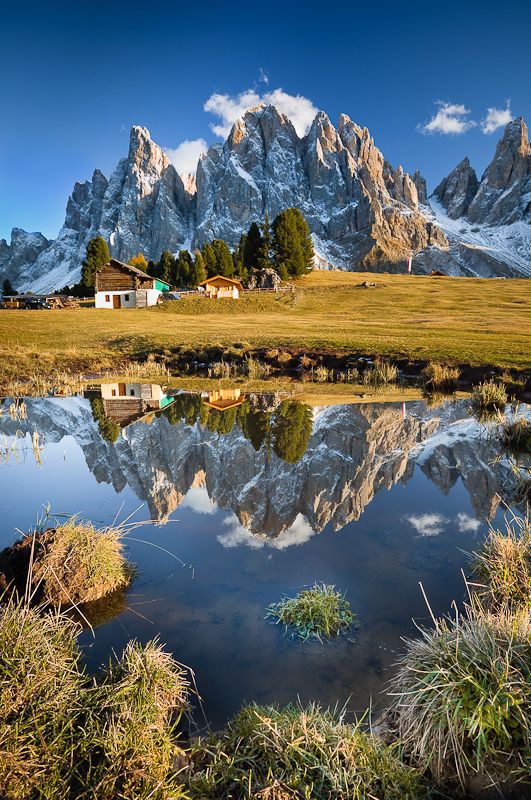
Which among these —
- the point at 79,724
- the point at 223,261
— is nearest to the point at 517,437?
the point at 79,724

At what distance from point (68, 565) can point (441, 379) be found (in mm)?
22385

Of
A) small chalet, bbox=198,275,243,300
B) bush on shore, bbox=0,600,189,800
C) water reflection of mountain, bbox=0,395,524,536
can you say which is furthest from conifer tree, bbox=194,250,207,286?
bush on shore, bbox=0,600,189,800

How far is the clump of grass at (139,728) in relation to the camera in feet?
10.9

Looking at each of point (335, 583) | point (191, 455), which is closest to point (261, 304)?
point (191, 455)

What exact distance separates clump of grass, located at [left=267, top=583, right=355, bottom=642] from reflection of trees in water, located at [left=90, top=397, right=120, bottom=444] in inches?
412

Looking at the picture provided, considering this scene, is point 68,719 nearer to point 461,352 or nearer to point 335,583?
point 335,583

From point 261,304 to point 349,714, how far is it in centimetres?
6382

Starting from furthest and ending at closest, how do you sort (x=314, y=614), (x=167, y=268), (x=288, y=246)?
(x=167, y=268) → (x=288, y=246) → (x=314, y=614)

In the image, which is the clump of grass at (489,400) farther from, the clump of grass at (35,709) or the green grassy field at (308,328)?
the clump of grass at (35,709)

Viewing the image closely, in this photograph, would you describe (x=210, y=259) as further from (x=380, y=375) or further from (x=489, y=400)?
(x=489, y=400)

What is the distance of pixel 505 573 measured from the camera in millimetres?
6043

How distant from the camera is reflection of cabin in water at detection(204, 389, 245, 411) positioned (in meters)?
20.6

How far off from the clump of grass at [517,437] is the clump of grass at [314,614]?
10.1 meters

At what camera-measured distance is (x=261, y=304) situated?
65938 millimetres
